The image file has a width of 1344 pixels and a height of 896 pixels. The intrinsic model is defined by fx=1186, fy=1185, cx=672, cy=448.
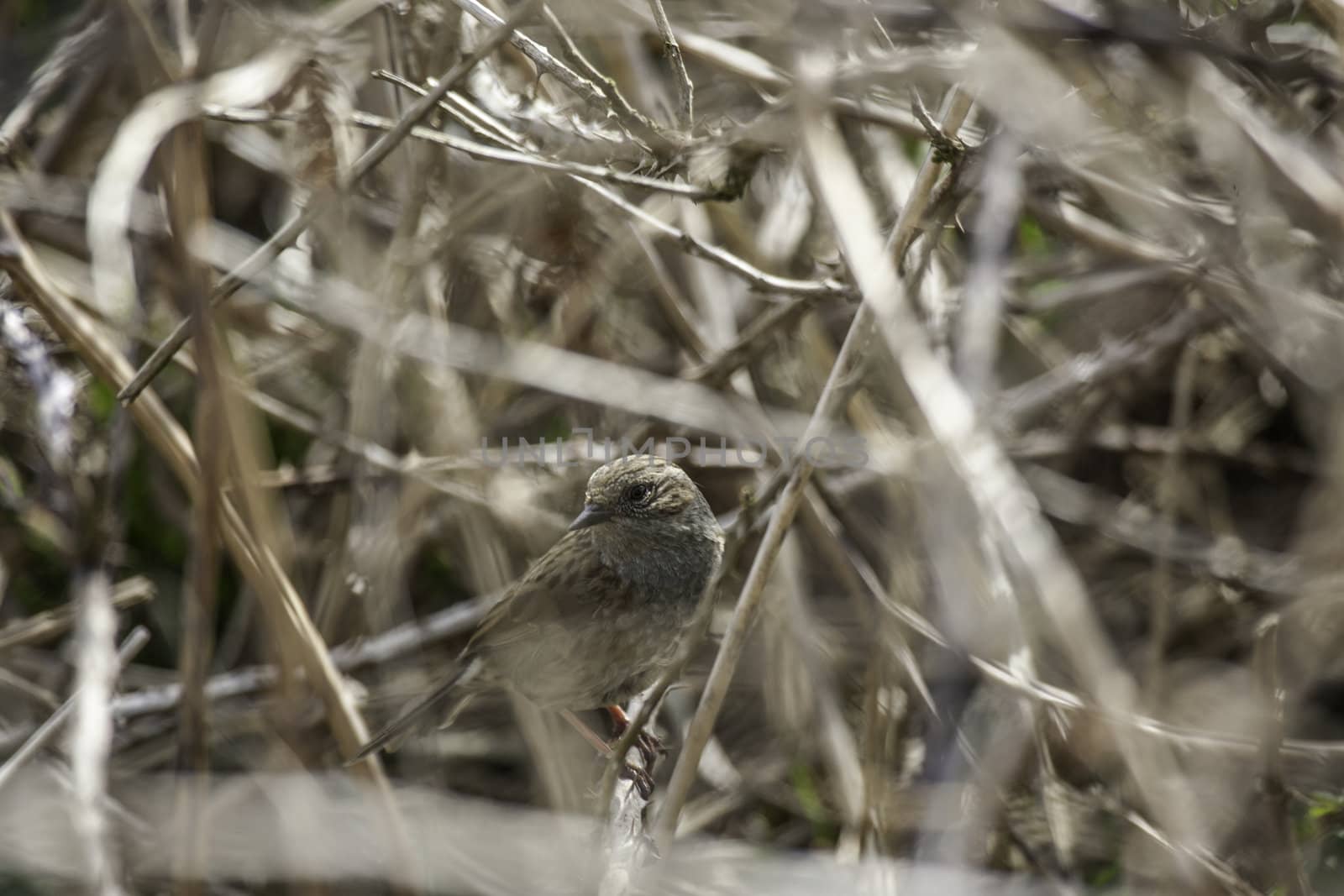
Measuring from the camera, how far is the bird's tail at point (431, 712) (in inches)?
135

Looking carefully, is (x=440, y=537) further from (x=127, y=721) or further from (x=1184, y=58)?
(x=1184, y=58)

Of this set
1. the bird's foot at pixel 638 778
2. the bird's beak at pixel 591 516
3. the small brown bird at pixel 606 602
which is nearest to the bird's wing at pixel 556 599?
the small brown bird at pixel 606 602

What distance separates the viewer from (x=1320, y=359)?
11.1 feet

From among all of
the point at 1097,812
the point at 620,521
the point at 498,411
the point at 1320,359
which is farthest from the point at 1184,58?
the point at 498,411

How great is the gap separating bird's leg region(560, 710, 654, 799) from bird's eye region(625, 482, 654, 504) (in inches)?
28.3

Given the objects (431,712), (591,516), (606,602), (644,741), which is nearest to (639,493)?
(591,516)

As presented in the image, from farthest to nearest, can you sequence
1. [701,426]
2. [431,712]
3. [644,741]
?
[701,426], [431,712], [644,741]

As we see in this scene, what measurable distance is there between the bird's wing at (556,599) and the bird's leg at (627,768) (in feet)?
1.18

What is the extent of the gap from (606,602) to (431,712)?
2.80 feet

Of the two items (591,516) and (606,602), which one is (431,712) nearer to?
(606,602)

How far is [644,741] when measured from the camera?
355 cm

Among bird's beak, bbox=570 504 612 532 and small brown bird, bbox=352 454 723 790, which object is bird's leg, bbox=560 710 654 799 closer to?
small brown bird, bbox=352 454 723 790

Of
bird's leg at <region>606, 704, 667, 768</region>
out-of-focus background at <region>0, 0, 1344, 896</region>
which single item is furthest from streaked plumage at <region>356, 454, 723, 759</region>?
out-of-focus background at <region>0, 0, 1344, 896</region>

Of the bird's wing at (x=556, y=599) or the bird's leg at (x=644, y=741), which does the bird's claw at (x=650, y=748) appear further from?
the bird's wing at (x=556, y=599)
